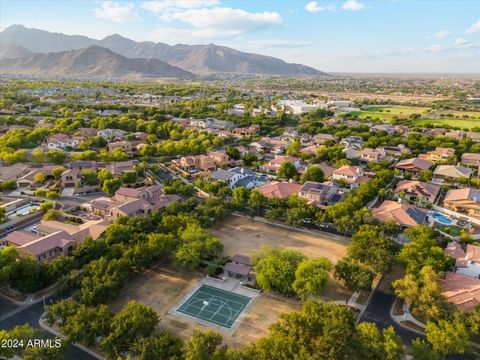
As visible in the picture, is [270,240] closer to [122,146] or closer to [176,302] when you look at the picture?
[176,302]

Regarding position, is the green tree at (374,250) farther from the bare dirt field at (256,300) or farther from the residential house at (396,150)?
the residential house at (396,150)

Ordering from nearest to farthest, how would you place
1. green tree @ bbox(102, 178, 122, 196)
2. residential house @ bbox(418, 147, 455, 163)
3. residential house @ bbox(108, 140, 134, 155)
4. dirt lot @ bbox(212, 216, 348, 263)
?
dirt lot @ bbox(212, 216, 348, 263), green tree @ bbox(102, 178, 122, 196), residential house @ bbox(418, 147, 455, 163), residential house @ bbox(108, 140, 134, 155)

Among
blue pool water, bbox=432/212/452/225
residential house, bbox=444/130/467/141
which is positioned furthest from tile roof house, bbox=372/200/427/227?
residential house, bbox=444/130/467/141

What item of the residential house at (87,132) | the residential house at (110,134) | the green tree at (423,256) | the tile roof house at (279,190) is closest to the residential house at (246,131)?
the residential house at (110,134)

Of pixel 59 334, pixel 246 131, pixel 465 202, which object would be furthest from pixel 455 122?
pixel 59 334

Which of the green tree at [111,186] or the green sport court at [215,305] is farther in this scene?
the green tree at [111,186]

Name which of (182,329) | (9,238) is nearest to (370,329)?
(182,329)

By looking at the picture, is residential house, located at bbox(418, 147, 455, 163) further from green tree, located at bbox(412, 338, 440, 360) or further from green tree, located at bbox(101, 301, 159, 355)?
green tree, located at bbox(101, 301, 159, 355)
